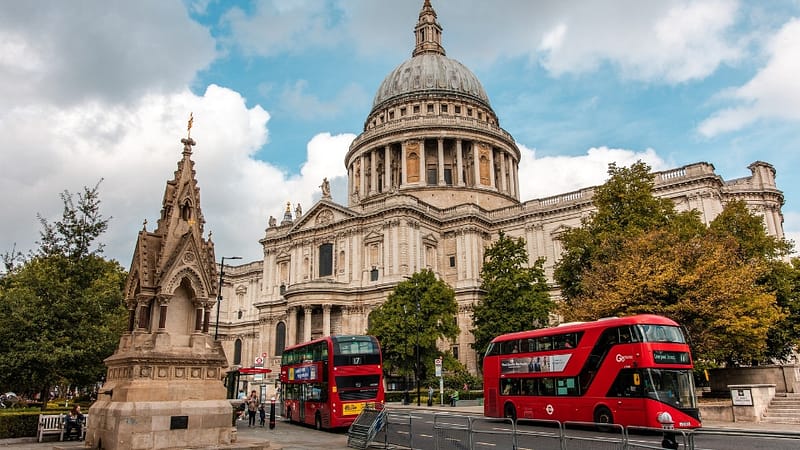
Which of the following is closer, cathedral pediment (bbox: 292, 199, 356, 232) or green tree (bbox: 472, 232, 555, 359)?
green tree (bbox: 472, 232, 555, 359)

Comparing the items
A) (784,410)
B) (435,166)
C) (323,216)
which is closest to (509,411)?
(784,410)

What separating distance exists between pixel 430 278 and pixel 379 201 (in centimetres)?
1581

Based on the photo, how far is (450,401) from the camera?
131ft

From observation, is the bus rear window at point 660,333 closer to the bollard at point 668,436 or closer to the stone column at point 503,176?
the bollard at point 668,436

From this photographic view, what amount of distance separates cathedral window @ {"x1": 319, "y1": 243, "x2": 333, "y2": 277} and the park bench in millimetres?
40978

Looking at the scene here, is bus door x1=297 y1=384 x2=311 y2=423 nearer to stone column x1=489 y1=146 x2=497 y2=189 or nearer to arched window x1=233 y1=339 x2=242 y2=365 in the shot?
stone column x1=489 y1=146 x2=497 y2=189

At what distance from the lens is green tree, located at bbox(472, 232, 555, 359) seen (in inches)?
1700

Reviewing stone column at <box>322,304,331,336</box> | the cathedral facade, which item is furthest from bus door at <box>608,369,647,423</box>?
stone column at <box>322,304,331,336</box>

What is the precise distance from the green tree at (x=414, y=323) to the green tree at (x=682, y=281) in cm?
1297

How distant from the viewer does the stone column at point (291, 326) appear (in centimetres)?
5810

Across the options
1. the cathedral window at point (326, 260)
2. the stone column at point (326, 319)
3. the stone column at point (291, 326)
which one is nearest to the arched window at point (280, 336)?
the stone column at point (291, 326)

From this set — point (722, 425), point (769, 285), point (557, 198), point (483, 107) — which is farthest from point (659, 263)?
point (483, 107)

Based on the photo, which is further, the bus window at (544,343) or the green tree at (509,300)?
the green tree at (509,300)

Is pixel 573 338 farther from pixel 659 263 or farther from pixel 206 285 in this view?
pixel 206 285
